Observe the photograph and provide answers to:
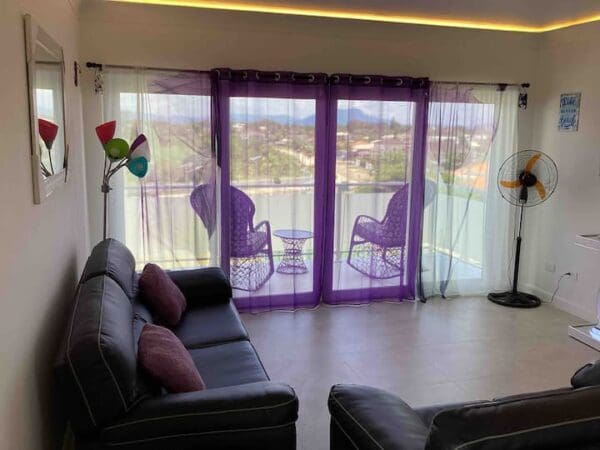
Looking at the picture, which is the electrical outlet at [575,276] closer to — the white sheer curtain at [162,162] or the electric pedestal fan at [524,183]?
the electric pedestal fan at [524,183]

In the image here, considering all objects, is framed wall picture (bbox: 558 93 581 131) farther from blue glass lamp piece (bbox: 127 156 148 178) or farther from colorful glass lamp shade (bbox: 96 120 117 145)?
colorful glass lamp shade (bbox: 96 120 117 145)

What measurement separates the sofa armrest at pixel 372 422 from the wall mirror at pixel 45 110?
1.38 metres

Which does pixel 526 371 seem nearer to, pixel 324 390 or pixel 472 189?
pixel 324 390

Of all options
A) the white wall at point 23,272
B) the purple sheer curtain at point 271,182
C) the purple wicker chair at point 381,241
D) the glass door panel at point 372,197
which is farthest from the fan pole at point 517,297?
the white wall at point 23,272

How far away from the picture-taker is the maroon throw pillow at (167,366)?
2.01 meters

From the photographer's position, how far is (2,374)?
1.50m

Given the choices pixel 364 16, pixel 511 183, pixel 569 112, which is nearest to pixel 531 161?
pixel 511 183

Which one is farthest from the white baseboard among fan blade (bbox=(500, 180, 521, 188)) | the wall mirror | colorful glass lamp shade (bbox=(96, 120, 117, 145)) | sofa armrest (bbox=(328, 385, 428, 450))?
the wall mirror

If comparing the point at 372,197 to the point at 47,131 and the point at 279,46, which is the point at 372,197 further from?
the point at 47,131

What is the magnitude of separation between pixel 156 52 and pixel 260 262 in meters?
1.91

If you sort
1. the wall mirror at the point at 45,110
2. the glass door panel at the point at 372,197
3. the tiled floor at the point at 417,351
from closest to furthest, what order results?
the wall mirror at the point at 45,110 < the tiled floor at the point at 417,351 < the glass door panel at the point at 372,197

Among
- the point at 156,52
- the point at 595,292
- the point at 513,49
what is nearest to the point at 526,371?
the point at 595,292

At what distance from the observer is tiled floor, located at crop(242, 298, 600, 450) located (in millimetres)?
3268

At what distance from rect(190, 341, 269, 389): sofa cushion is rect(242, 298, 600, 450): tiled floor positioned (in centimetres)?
51
